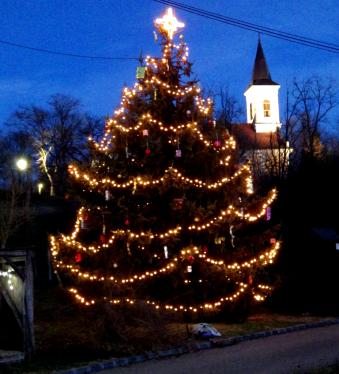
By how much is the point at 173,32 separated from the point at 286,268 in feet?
34.1

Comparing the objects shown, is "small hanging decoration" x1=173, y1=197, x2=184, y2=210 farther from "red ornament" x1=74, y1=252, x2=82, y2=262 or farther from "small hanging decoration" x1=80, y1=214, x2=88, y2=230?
"red ornament" x1=74, y1=252, x2=82, y2=262

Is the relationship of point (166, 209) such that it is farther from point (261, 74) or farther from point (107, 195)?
point (261, 74)

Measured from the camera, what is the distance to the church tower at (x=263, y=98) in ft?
251

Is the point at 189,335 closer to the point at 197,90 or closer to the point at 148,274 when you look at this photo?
the point at 148,274

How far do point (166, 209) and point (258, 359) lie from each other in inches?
240

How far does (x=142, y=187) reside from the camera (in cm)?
1666

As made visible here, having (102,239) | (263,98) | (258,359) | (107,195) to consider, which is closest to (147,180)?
(107,195)

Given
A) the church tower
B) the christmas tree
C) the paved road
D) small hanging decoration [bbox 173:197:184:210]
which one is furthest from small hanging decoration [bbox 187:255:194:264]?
the church tower

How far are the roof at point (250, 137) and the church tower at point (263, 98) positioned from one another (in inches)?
130

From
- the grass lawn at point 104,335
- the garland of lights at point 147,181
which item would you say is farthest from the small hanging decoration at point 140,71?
the grass lawn at point 104,335

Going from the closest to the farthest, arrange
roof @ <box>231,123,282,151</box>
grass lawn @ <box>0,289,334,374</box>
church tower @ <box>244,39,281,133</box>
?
grass lawn @ <box>0,289,334,374</box>
roof @ <box>231,123,282,151</box>
church tower @ <box>244,39,281,133</box>

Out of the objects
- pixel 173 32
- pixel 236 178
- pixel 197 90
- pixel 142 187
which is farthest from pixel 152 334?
pixel 173 32

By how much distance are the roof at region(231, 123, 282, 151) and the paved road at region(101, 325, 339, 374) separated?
28004 mm

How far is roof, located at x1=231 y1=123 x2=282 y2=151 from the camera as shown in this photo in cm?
4847
